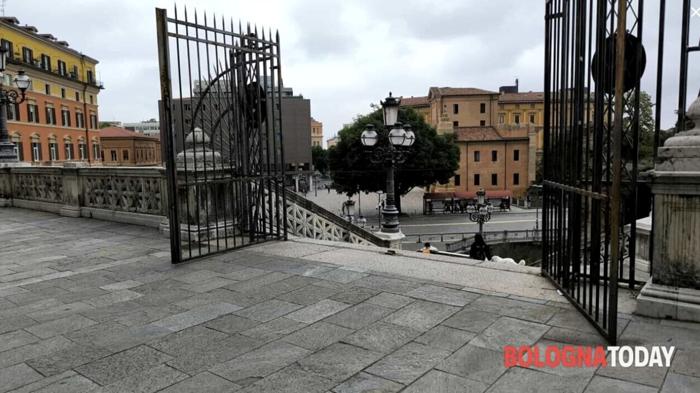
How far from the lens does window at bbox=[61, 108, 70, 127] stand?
161ft

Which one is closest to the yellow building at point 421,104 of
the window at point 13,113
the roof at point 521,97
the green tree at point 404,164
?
the roof at point 521,97

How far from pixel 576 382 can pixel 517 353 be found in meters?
0.46

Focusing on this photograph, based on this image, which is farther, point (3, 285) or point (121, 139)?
point (121, 139)

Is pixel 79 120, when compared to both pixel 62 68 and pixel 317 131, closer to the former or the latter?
pixel 62 68

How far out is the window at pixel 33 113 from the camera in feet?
142

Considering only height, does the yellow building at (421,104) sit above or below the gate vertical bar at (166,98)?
above

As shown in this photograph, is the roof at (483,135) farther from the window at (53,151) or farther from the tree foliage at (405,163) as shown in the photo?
the window at (53,151)

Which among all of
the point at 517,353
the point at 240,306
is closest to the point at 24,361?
the point at 240,306

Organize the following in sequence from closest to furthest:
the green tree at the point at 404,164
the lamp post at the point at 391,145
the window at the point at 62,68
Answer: the lamp post at the point at 391,145, the green tree at the point at 404,164, the window at the point at 62,68

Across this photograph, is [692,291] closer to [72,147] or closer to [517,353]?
[517,353]

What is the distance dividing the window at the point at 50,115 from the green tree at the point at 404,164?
28986 mm

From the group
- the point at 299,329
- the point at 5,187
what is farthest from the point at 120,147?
the point at 299,329

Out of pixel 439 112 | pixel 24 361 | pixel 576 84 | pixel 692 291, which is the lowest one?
pixel 24 361

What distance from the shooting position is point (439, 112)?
67.5 metres
